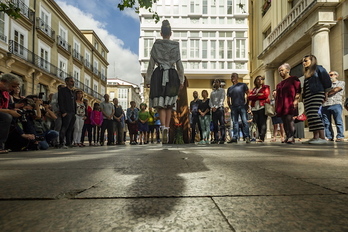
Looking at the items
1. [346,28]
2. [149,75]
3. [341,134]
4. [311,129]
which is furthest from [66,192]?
[346,28]

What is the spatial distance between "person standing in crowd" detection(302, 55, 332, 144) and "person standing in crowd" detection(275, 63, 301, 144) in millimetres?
340

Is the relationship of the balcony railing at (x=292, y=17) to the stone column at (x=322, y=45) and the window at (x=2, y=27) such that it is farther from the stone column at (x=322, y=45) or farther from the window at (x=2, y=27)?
the window at (x=2, y=27)

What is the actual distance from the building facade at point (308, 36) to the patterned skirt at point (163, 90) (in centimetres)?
801

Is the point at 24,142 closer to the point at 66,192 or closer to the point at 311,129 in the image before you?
the point at 66,192

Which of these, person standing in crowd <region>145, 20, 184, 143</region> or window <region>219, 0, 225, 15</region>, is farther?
window <region>219, 0, 225, 15</region>

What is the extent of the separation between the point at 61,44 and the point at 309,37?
24.5 m

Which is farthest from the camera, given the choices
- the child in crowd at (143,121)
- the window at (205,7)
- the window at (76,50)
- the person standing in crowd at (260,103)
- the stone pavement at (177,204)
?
the window at (76,50)

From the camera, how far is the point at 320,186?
51.2 inches

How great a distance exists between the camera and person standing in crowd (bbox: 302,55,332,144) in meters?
5.25

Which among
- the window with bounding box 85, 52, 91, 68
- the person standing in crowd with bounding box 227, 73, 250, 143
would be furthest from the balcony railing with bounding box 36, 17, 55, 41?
the person standing in crowd with bounding box 227, 73, 250, 143

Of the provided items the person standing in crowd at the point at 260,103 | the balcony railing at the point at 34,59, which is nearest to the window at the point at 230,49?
the balcony railing at the point at 34,59

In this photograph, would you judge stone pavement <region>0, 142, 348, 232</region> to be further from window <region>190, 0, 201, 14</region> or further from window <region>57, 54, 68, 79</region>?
window <region>57, 54, 68, 79</region>

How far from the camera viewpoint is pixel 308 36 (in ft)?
39.4

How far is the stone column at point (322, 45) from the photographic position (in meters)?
10.7
